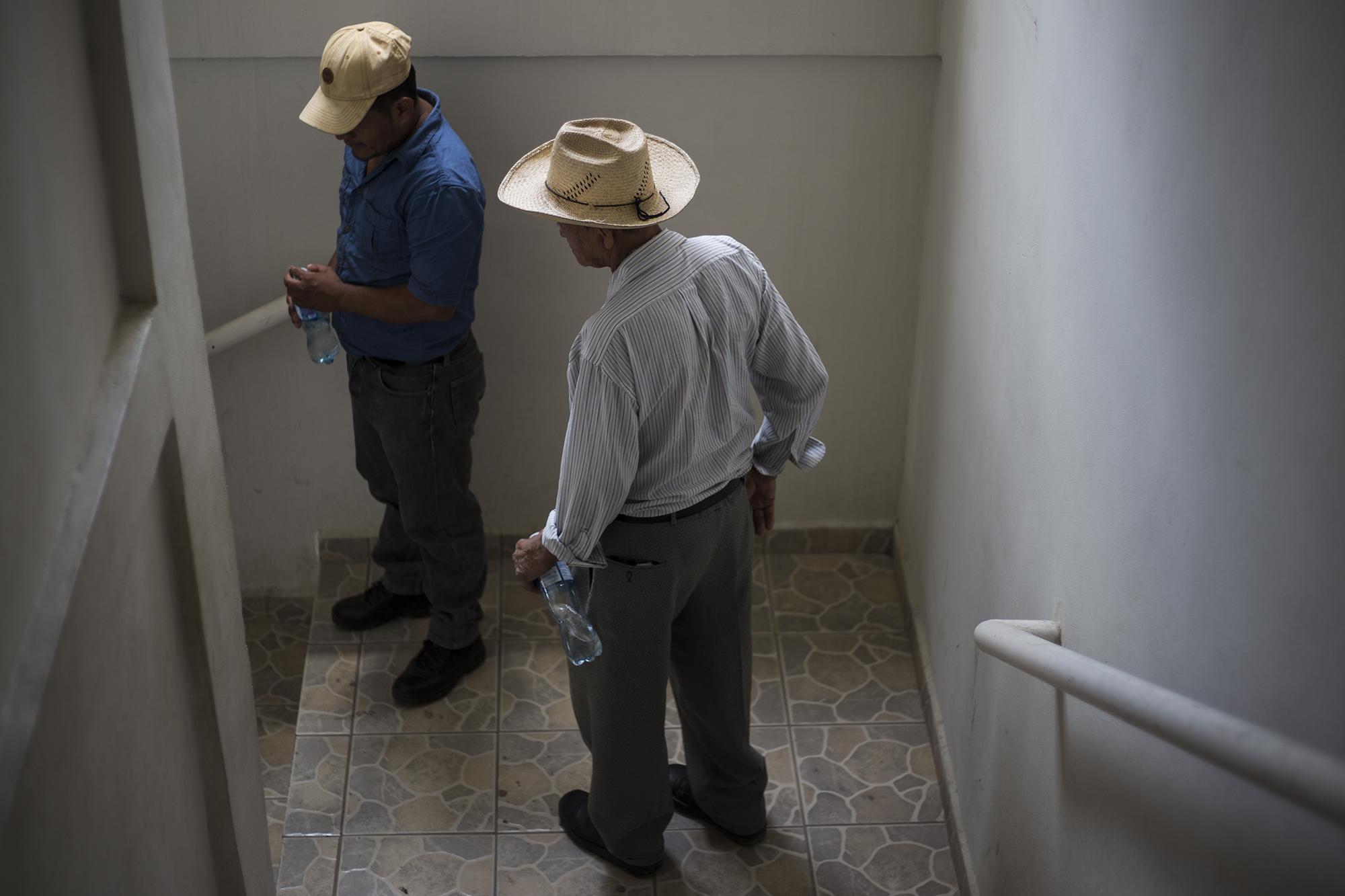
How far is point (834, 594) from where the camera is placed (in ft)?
14.4

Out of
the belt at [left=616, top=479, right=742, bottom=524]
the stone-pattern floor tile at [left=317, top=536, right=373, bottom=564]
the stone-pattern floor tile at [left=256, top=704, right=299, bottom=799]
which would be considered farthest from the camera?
the stone-pattern floor tile at [left=317, top=536, right=373, bottom=564]

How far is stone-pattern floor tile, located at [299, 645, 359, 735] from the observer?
386 centimetres

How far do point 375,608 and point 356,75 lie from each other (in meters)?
1.76

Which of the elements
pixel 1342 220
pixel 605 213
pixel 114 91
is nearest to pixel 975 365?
pixel 605 213

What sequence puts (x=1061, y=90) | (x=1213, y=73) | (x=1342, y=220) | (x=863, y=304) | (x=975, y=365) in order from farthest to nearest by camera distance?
(x=863, y=304), (x=975, y=365), (x=1061, y=90), (x=1213, y=73), (x=1342, y=220)

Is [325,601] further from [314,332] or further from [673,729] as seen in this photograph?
[673,729]

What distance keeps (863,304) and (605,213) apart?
1659 millimetres

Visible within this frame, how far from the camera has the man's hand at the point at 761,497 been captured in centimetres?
327

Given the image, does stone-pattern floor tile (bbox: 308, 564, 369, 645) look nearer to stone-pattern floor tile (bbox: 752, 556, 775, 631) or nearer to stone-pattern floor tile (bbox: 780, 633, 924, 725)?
stone-pattern floor tile (bbox: 752, 556, 775, 631)

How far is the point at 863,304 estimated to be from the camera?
4.15 metres

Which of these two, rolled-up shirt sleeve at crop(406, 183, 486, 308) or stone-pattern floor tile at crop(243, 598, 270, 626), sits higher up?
rolled-up shirt sleeve at crop(406, 183, 486, 308)

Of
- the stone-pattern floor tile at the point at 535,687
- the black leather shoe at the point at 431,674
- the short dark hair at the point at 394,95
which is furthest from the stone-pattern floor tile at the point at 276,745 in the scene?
the short dark hair at the point at 394,95

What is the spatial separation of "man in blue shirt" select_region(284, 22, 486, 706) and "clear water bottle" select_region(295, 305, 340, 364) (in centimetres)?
16

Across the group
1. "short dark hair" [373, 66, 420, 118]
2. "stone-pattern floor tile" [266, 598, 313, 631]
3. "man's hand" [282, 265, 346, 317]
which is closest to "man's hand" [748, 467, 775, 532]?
"man's hand" [282, 265, 346, 317]
